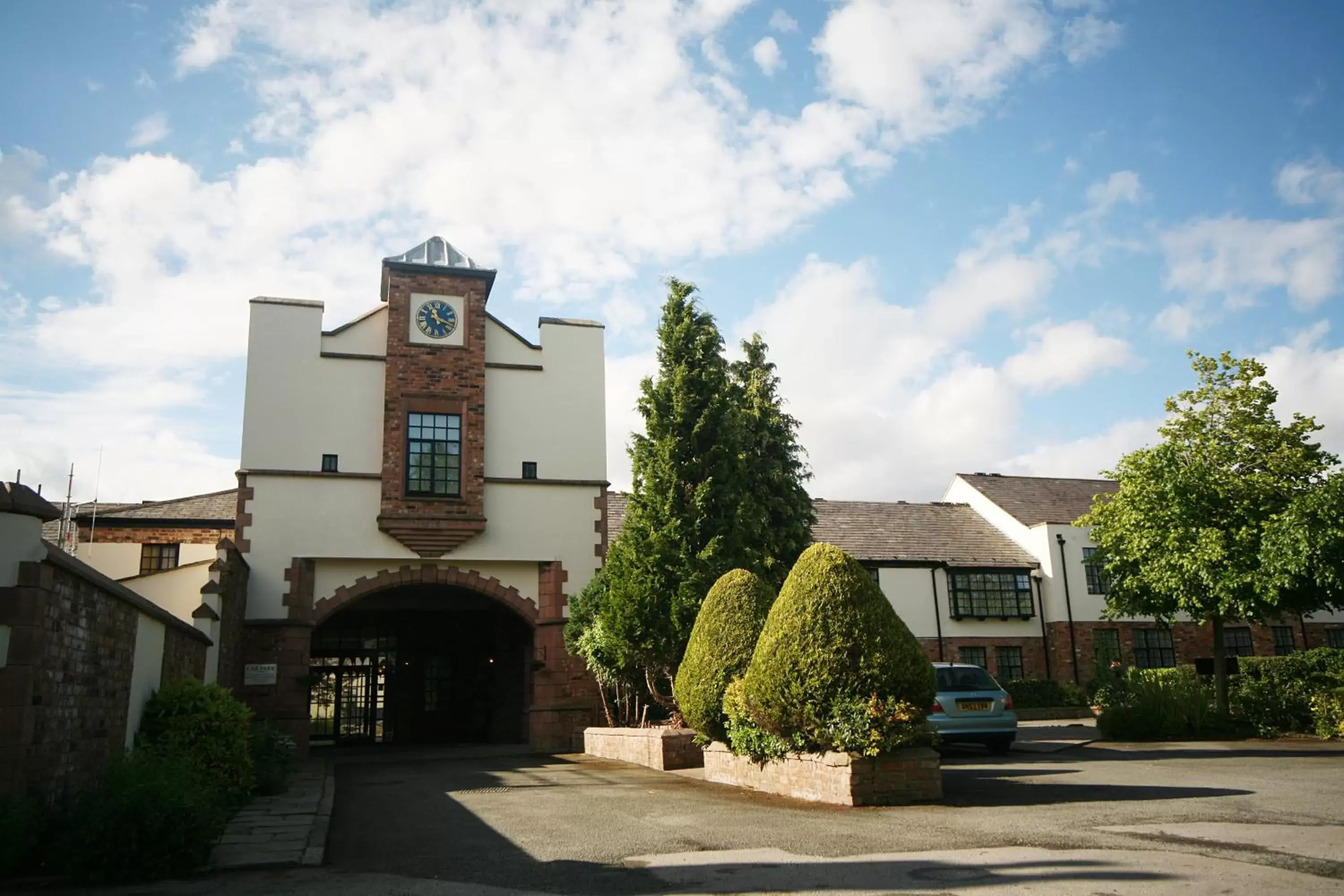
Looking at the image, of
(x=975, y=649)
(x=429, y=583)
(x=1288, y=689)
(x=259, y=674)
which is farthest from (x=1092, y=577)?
(x=259, y=674)

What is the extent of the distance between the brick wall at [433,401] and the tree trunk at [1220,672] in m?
15.7

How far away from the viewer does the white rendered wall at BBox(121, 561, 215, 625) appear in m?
16.2

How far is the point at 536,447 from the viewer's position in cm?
2303

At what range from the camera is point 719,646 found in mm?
14438

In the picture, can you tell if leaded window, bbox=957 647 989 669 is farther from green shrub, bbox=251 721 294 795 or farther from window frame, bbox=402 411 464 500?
green shrub, bbox=251 721 294 795

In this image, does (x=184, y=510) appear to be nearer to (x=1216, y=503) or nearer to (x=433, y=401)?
(x=433, y=401)

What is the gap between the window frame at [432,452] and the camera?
21.9 meters

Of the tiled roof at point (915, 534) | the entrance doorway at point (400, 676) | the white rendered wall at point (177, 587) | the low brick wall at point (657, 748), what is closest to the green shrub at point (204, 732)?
the white rendered wall at point (177, 587)

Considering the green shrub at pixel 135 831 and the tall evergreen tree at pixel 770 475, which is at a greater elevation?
the tall evergreen tree at pixel 770 475

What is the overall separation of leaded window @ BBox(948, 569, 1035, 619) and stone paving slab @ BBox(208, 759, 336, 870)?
82.0 feet

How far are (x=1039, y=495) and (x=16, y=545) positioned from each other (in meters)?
36.6

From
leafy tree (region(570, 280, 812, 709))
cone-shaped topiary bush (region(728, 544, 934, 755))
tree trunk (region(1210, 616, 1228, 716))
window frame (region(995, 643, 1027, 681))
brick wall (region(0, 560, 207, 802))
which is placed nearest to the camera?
brick wall (region(0, 560, 207, 802))

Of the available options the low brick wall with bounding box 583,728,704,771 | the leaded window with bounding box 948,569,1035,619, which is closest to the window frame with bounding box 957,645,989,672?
the leaded window with bounding box 948,569,1035,619

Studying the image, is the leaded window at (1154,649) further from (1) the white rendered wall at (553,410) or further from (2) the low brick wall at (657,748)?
(2) the low brick wall at (657,748)
